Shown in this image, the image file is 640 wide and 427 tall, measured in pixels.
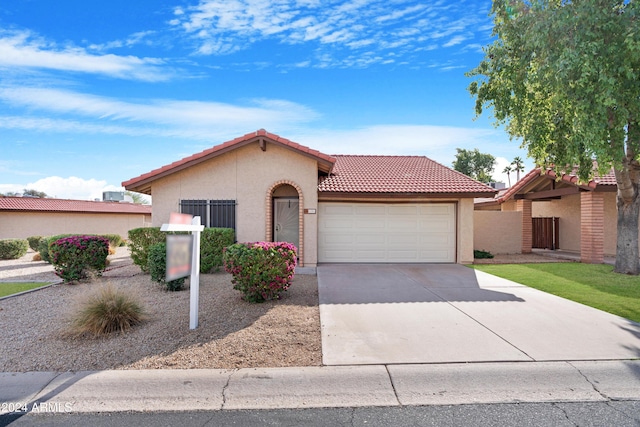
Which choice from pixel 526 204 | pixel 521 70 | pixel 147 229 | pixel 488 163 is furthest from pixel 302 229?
pixel 488 163

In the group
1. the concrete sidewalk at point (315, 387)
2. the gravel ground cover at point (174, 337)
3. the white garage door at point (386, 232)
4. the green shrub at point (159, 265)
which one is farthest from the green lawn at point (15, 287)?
the white garage door at point (386, 232)

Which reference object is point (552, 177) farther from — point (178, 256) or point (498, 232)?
point (178, 256)

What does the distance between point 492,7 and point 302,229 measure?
883cm

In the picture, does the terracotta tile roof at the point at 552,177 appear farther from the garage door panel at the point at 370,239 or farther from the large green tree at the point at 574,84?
the garage door panel at the point at 370,239

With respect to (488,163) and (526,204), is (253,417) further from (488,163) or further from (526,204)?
(488,163)

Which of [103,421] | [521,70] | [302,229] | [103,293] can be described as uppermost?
[521,70]

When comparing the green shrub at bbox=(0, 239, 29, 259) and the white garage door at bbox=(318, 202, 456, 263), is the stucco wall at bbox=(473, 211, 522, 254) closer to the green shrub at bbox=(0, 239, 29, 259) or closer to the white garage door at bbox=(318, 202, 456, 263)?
the white garage door at bbox=(318, 202, 456, 263)

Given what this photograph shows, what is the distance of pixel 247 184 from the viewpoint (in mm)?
12602

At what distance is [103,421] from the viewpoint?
355cm

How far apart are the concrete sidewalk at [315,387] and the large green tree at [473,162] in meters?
39.4

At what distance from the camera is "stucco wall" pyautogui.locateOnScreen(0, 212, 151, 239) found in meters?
23.6

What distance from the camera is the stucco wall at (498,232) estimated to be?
17.9 meters

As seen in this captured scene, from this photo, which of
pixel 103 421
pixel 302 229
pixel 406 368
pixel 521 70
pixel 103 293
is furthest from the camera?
pixel 302 229

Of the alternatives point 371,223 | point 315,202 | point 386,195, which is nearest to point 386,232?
point 371,223
